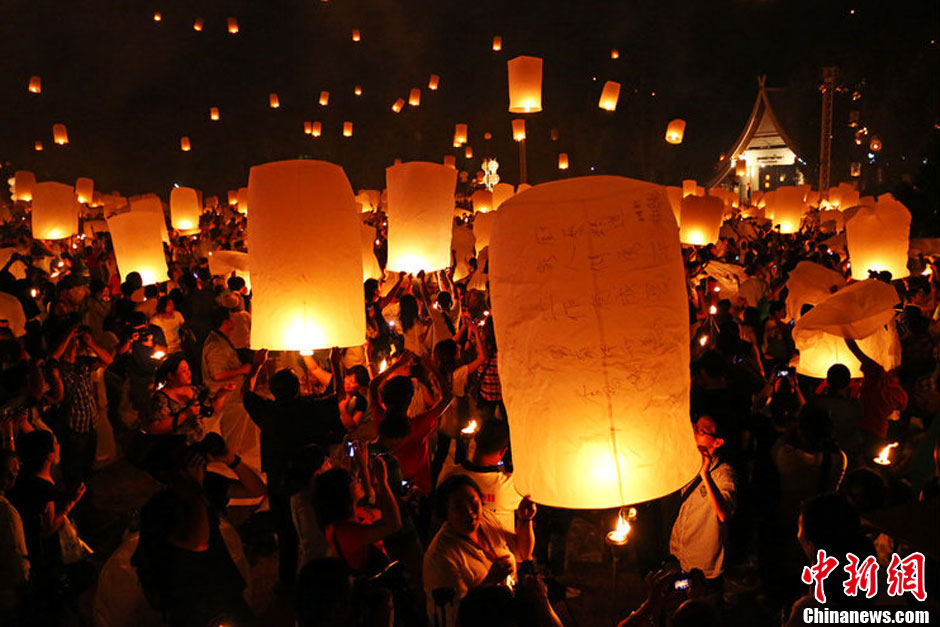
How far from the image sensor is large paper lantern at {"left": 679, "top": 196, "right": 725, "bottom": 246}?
354 inches

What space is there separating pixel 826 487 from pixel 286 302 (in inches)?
117

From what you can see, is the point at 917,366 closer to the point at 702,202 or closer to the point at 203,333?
the point at 702,202

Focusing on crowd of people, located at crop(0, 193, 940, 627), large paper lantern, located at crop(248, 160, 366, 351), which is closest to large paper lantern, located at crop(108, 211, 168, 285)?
crowd of people, located at crop(0, 193, 940, 627)

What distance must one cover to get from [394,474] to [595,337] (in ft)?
7.22

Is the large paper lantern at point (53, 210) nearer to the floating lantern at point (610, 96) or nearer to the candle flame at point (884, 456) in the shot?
the floating lantern at point (610, 96)

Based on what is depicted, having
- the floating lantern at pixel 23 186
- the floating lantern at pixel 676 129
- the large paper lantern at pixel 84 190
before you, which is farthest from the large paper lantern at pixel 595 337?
the large paper lantern at pixel 84 190

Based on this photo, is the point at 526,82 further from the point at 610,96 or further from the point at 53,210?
the point at 53,210

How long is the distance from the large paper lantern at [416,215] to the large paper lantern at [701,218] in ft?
15.3

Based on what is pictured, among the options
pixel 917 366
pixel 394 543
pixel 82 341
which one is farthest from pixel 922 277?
pixel 82 341

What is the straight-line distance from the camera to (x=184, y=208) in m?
12.0

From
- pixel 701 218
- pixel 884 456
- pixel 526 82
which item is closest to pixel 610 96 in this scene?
pixel 526 82

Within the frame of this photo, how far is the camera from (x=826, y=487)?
12.5ft

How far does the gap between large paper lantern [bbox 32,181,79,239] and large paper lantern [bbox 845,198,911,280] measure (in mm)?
9577

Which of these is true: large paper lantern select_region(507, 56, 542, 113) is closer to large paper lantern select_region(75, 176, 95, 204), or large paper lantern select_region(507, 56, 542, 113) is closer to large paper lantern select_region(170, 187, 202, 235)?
large paper lantern select_region(170, 187, 202, 235)
